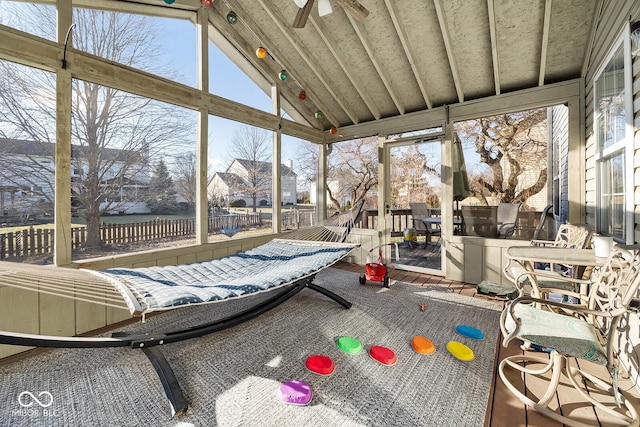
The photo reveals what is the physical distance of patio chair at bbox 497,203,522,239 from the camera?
380cm

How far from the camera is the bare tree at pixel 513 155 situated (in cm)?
383

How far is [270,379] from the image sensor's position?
1909 mm

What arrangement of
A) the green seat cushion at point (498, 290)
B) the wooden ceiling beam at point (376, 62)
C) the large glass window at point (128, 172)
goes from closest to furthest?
1. the large glass window at point (128, 172)
2. the green seat cushion at point (498, 290)
3. the wooden ceiling beam at point (376, 62)

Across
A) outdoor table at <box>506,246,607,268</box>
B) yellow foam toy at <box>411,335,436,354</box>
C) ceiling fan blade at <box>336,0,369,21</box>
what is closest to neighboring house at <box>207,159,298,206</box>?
ceiling fan blade at <box>336,0,369,21</box>

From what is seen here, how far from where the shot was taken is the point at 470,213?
404cm

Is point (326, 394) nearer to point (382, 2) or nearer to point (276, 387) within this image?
point (276, 387)

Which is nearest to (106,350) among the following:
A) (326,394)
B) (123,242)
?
(123,242)

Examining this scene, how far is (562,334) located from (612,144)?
2010mm

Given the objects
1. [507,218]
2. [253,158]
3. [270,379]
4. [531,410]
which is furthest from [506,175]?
[270,379]

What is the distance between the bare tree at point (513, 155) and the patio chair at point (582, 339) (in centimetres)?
226

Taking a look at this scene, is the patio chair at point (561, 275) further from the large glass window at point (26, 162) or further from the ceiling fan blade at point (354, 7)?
the large glass window at point (26, 162)

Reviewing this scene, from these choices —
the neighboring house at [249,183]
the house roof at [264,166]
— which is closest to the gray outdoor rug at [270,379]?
the neighboring house at [249,183]

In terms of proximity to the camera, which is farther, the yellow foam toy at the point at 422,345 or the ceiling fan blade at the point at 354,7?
the ceiling fan blade at the point at 354,7

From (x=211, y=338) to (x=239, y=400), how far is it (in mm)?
890
